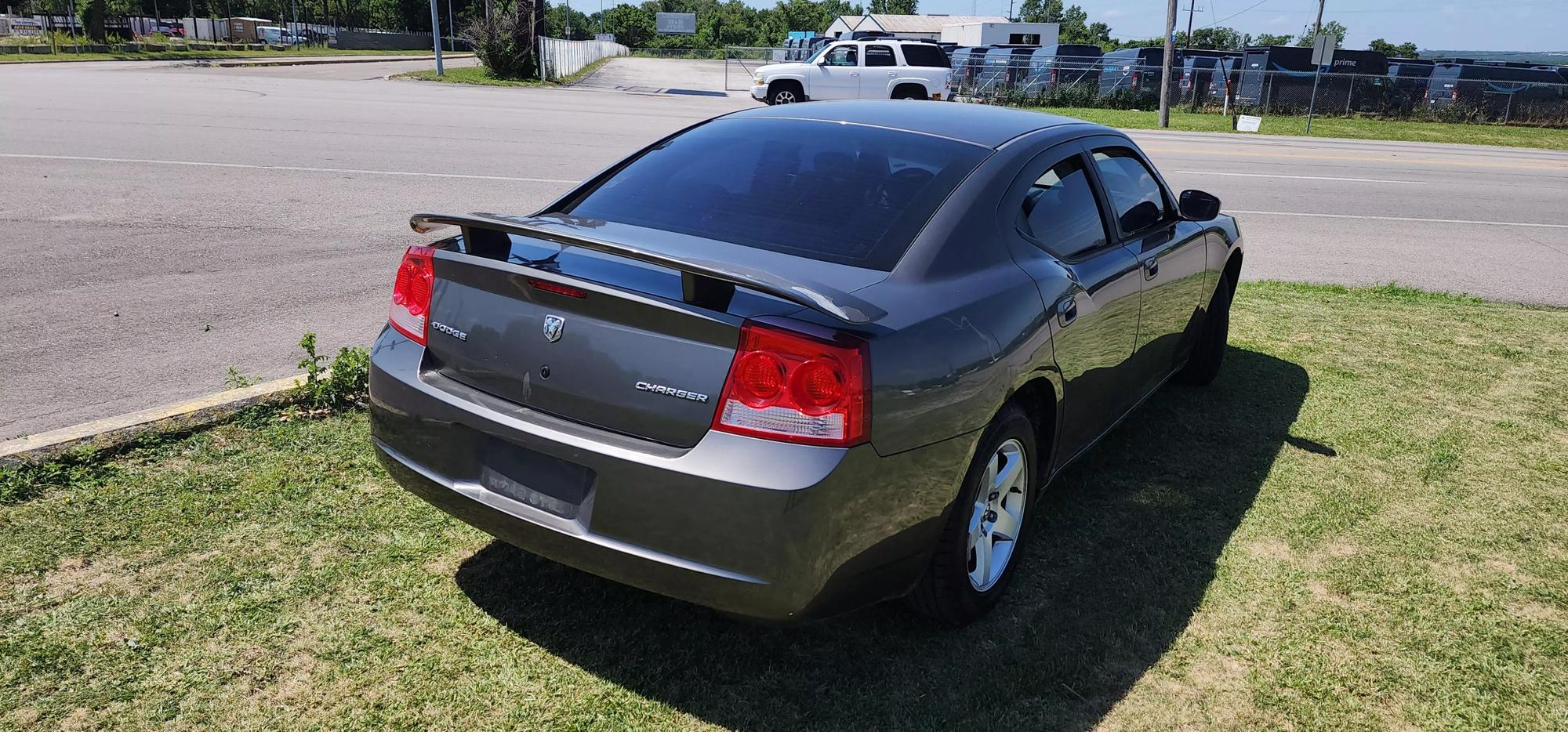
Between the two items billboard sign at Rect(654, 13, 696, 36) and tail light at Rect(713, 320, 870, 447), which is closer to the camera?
tail light at Rect(713, 320, 870, 447)

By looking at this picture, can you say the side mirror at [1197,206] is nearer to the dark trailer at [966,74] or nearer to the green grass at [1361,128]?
the green grass at [1361,128]

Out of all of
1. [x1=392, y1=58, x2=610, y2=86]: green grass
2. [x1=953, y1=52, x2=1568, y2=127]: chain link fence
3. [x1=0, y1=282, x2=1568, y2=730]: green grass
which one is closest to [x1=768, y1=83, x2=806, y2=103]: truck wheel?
[x1=953, y1=52, x2=1568, y2=127]: chain link fence

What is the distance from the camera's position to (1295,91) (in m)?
33.3

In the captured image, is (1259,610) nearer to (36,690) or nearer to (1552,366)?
(36,690)

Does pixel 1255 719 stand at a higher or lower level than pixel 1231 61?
lower

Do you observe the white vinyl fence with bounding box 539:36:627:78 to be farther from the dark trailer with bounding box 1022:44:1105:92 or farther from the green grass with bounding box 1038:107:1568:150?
the green grass with bounding box 1038:107:1568:150

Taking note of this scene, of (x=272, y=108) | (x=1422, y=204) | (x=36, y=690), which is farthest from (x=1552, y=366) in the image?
(x=272, y=108)

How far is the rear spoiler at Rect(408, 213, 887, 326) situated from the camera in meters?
2.54

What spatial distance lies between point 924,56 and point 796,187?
24255 millimetres

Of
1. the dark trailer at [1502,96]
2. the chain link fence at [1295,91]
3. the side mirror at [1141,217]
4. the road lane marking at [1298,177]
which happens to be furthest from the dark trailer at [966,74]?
the side mirror at [1141,217]

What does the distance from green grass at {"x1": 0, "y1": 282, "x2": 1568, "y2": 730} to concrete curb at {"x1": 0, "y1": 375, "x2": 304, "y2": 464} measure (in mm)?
103

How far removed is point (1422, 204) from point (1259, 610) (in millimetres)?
12768

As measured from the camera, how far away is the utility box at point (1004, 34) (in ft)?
236

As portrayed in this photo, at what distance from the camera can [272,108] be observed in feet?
61.6
